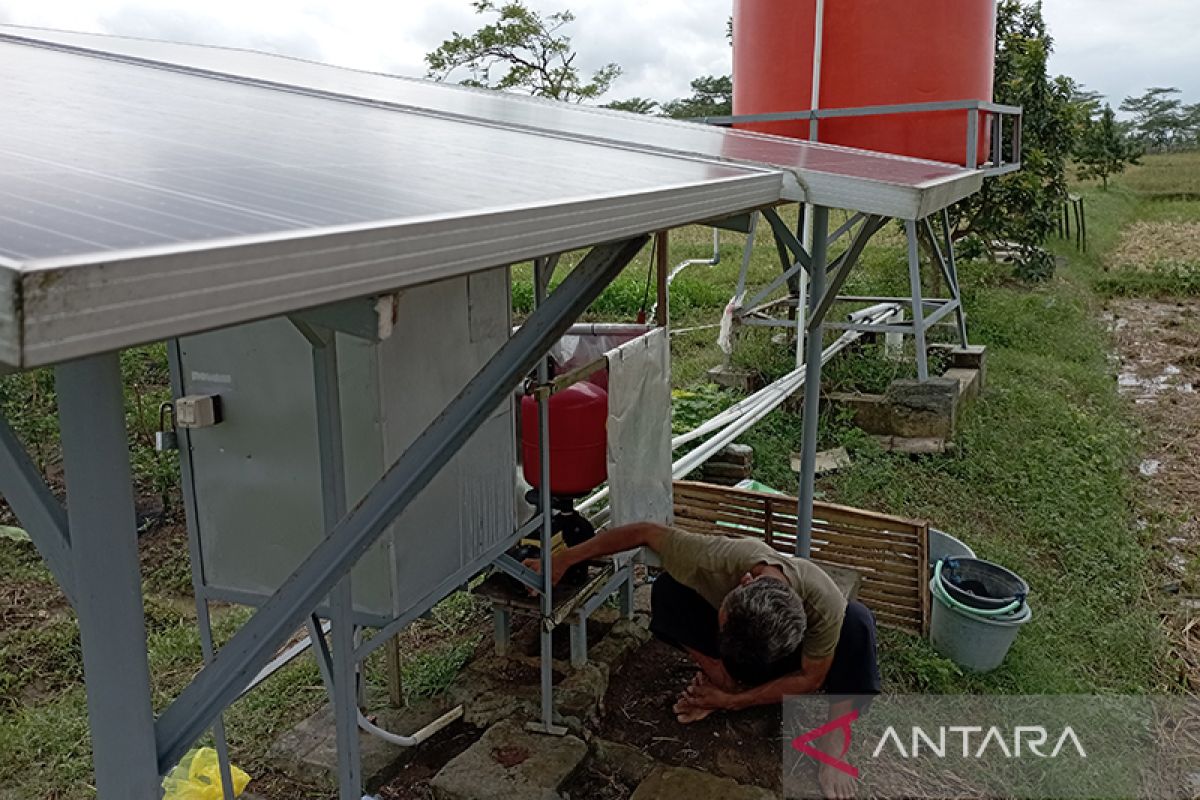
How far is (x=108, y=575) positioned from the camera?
4.53ft

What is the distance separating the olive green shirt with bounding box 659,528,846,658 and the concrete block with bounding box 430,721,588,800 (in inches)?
29.4

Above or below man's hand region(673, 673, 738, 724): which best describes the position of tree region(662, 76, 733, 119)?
above

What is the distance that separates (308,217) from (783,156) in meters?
2.70

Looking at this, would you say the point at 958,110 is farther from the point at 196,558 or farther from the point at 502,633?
the point at 196,558

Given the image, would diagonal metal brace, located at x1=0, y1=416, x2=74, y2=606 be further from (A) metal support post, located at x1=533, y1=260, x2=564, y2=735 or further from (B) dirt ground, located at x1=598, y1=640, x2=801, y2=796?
(B) dirt ground, located at x1=598, y1=640, x2=801, y2=796

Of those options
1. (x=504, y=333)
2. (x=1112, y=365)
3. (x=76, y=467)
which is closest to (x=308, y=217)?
(x=76, y=467)

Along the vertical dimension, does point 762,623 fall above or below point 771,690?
above

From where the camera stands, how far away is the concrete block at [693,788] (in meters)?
3.16

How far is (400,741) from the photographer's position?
3.49m

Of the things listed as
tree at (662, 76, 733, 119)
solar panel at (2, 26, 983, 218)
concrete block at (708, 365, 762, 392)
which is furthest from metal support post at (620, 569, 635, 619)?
tree at (662, 76, 733, 119)

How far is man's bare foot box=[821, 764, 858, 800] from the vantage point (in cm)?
328

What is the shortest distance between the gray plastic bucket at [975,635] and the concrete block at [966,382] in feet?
11.5

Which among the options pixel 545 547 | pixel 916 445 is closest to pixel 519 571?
pixel 545 547

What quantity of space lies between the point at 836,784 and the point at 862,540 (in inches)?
54.5
